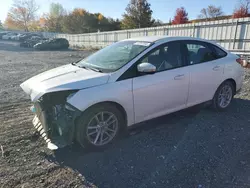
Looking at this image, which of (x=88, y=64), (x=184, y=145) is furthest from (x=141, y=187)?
(x=88, y=64)

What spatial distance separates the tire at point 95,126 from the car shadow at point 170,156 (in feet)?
0.51

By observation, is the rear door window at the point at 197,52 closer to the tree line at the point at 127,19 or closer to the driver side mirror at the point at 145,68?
the driver side mirror at the point at 145,68

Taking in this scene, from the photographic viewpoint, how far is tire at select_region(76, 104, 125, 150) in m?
2.95

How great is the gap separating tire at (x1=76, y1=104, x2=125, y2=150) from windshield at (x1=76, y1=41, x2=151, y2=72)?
2.18ft

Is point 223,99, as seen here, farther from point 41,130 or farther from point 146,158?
point 41,130

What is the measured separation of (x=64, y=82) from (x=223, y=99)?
362cm

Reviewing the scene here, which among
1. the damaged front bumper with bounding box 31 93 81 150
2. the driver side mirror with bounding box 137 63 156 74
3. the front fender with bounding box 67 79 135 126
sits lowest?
the damaged front bumper with bounding box 31 93 81 150

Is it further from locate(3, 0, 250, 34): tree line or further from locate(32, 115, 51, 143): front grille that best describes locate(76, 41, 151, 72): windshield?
locate(3, 0, 250, 34): tree line

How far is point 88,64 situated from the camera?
3787 millimetres

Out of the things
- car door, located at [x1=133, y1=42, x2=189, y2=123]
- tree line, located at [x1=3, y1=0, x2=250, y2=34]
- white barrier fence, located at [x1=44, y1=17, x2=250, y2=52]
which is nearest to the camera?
car door, located at [x1=133, y1=42, x2=189, y2=123]

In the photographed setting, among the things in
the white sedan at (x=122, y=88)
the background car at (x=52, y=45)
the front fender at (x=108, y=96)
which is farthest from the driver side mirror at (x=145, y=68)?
the background car at (x=52, y=45)

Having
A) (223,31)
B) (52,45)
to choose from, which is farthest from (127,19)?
(223,31)

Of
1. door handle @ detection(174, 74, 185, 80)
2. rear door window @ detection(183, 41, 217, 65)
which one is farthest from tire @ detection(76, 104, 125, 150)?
rear door window @ detection(183, 41, 217, 65)

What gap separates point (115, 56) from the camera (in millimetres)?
3762
